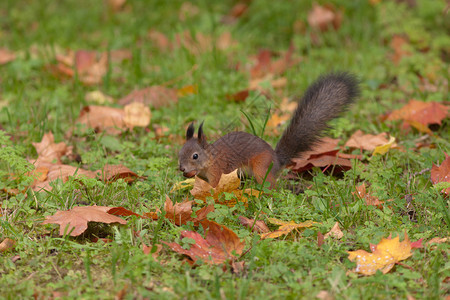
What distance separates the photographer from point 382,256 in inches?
Result: 99.7

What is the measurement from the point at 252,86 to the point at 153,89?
826 mm

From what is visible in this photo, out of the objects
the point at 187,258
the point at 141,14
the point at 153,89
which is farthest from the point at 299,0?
the point at 187,258

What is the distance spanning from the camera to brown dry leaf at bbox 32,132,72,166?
3651 mm

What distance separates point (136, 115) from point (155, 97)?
399 millimetres

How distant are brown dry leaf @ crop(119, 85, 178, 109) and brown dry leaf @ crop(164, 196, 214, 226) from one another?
1.74m

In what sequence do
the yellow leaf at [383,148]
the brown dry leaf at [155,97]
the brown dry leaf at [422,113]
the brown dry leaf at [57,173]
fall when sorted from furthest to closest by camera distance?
the brown dry leaf at [155,97] < the brown dry leaf at [422,113] < the yellow leaf at [383,148] < the brown dry leaf at [57,173]

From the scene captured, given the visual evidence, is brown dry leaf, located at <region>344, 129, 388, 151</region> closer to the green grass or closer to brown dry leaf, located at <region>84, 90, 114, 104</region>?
the green grass

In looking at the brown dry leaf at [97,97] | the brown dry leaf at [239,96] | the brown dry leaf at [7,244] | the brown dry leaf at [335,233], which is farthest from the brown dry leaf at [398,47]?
the brown dry leaf at [7,244]

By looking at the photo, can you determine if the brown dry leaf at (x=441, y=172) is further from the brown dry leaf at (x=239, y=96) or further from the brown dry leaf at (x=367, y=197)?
the brown dry leaf at (x=239, y=96)

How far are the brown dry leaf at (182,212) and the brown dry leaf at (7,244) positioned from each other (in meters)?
0.73

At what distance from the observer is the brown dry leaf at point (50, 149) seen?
3.65m

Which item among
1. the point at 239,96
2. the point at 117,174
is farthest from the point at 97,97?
the point at 117,174

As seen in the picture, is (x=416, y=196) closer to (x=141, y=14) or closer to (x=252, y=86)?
(x=252, y=86)

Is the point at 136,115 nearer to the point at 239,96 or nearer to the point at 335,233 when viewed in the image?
the point at 239,96
